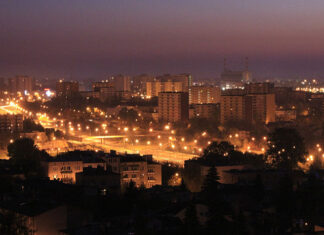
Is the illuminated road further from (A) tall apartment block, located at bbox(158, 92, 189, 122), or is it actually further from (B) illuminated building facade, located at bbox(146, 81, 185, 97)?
(B) illuminated building facade, located at bbox(146, 81, 185, 97)

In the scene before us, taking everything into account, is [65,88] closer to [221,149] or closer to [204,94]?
[204,94]

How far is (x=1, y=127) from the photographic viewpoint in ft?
69.6

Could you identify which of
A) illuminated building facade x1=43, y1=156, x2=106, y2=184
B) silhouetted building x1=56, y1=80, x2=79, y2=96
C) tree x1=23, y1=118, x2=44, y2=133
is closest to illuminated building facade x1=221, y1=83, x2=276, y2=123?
tree x1=23, y1=118, x2=44, y2=133

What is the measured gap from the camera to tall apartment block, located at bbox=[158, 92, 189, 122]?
25.6 m

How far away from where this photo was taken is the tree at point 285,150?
13.0 m

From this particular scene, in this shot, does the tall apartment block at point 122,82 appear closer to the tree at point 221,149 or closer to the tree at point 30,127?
the tree at point 30,127

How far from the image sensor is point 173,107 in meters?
25.9

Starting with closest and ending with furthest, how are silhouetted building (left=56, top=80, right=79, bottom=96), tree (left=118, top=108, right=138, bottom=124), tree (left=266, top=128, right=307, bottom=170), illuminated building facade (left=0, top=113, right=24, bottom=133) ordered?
tree (left=266, top=128, right=307, bottom=170) < illuminated building facade (left=0, top=113, right=24, bottom=133) < tree (left=118, top=108, right=138, bottom=124) < silhouetted building (left=56, top=80, right=79, bottom=96)

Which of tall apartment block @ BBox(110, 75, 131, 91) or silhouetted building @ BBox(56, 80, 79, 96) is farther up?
tall apartment block @ BBox(110, 75, 131, 91)

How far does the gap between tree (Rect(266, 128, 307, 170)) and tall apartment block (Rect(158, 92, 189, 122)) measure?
11946 millimetres

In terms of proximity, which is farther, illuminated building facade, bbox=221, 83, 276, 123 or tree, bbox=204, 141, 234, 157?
illuminated building facade, bbox=221, 83, 276, 123

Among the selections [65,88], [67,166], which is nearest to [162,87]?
[65,88]

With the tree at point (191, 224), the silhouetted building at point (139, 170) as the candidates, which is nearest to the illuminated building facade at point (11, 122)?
the silhouetted building at point (139, 170)

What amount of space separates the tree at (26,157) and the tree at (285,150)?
3904 mm
